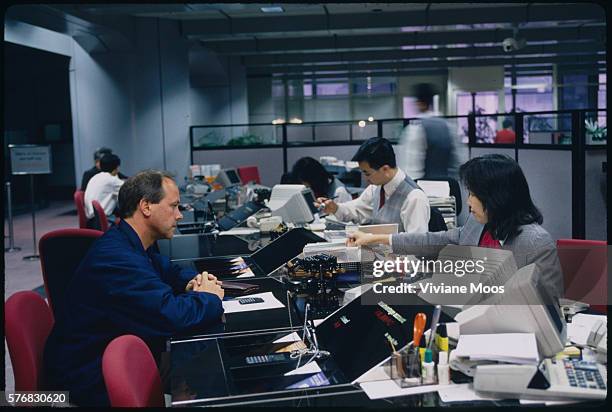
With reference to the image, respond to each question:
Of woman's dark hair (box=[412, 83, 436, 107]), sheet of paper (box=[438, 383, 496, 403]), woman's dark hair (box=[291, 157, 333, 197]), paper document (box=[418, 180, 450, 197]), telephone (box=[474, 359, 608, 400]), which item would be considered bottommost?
sheet of paper (box=[438, 383, 496, 403])

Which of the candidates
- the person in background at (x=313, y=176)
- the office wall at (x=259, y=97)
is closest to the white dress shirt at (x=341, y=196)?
the person in background at (x=313, y=176)

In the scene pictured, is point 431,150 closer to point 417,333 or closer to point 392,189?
point 392,189

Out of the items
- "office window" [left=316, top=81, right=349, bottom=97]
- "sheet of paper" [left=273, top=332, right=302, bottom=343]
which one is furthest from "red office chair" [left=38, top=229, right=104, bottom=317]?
"office window" [left=316, top=81, right=349, bottom=97]

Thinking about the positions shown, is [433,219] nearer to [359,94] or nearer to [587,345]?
[587,345]

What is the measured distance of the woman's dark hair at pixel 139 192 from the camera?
82.4 inches

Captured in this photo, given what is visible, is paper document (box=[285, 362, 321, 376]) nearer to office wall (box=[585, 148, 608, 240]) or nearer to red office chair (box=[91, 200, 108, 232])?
office wall (box=[585, 148, 608, 240])

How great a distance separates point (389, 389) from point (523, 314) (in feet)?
1.13

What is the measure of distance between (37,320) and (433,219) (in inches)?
Answer: 83.2

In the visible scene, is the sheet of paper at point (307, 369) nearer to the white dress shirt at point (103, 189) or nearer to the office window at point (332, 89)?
the white dress shirt at point (103, 189)

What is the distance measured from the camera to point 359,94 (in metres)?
20.0

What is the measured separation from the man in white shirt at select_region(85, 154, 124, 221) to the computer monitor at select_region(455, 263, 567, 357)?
5.05 metres

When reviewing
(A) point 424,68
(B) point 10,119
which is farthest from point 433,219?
(A) point 424,68

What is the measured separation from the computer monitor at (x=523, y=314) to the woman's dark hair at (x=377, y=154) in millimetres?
1878

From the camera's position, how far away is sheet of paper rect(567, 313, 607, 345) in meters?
1.75
